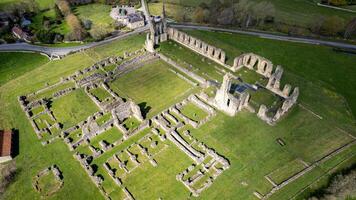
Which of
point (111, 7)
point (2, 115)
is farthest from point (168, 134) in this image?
point (111, 7)

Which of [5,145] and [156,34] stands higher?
[156,34]

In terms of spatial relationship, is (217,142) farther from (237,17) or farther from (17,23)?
(17,23)

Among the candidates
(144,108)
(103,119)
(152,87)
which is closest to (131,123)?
(144,108)

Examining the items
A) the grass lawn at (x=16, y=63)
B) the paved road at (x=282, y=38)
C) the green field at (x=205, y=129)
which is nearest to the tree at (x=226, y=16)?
the paved road at (x=282, y=38)

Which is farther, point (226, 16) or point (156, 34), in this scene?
point (226, 16)

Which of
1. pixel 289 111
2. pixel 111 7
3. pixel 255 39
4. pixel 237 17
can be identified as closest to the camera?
pixel 289 111

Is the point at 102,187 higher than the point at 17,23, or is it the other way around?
the point at 17,23

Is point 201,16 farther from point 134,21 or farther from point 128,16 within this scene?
point 128,16
